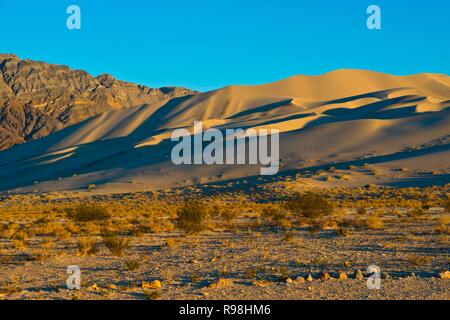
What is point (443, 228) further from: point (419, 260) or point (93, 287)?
point (93, 287)

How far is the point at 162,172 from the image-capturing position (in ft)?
201

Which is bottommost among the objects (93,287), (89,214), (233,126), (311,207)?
(93,287)

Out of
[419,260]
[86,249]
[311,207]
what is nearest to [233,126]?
[311,207]

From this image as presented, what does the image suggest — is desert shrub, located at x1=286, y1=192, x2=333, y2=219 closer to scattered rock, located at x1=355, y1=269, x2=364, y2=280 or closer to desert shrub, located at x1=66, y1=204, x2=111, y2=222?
desert shrub, located at x1=66, y1=204, x2=111, y2=222

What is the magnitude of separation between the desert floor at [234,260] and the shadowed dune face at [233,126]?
97.6 feet

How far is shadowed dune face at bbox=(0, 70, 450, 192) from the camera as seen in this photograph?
58625 millimetres

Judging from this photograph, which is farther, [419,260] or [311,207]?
[311,207]

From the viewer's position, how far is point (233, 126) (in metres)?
97.1

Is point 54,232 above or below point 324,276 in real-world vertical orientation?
above

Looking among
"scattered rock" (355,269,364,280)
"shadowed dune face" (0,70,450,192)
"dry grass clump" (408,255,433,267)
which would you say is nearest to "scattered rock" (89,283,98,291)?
"scattered rock" (355,269,364,280)

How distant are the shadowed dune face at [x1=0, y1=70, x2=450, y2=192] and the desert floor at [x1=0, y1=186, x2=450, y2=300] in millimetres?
29758

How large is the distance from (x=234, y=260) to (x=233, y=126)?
83.1m
